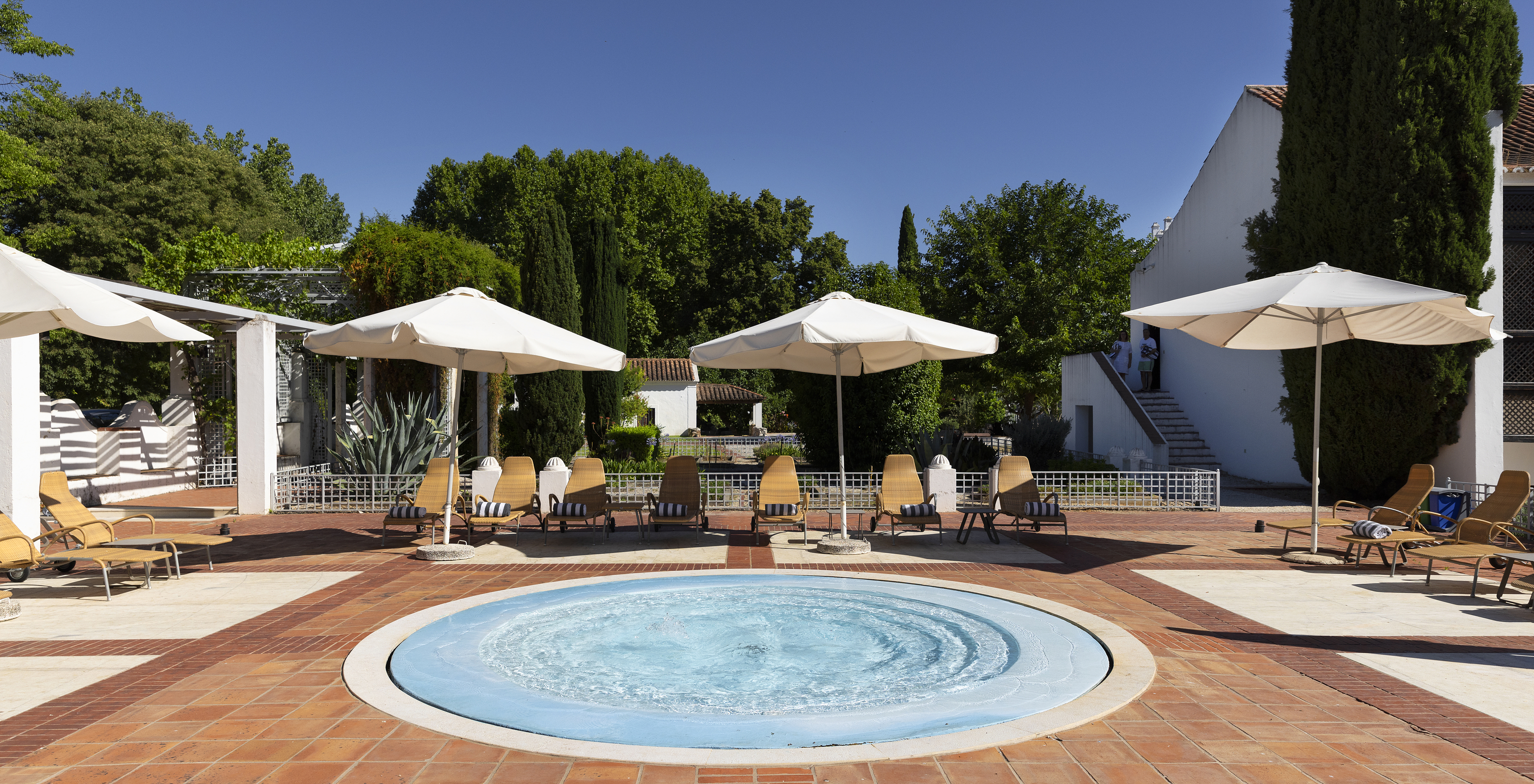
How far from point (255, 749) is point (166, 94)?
40948 mm

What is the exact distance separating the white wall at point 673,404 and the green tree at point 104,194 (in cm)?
1987

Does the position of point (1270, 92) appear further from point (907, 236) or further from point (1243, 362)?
point (907, 236)

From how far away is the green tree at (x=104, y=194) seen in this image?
25.8 meters

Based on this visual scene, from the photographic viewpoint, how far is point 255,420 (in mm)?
13078

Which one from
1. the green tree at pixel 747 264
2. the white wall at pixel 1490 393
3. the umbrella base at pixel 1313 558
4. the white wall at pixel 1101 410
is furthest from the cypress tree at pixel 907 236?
the umbrella base at pixel 1313 558

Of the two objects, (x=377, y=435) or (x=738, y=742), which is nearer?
(x=738, y=742)

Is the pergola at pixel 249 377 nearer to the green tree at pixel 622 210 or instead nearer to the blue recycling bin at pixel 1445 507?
the blue recycling bin at pixel 1445 507

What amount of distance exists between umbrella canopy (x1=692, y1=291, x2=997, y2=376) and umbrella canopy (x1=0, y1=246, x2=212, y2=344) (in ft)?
16.7

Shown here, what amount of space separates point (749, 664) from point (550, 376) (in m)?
13.0

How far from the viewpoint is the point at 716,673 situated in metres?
5.32

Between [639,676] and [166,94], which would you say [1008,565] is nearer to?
[639,676]

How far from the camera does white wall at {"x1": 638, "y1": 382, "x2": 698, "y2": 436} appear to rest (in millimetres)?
42500

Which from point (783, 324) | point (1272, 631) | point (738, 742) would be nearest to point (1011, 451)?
point (783, 324)

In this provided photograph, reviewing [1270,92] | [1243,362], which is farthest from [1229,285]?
[1270,92]
